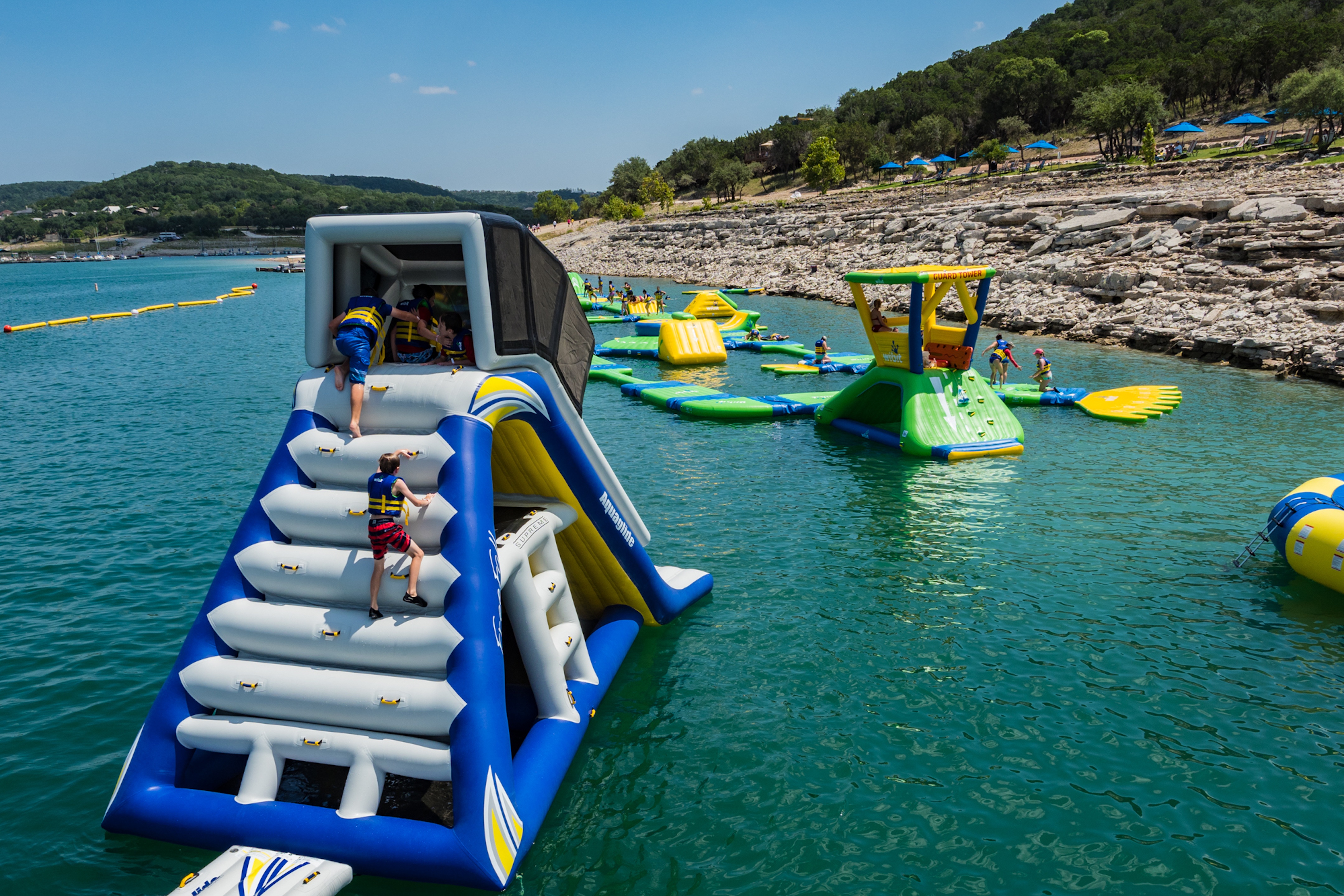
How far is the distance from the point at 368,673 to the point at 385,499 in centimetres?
131

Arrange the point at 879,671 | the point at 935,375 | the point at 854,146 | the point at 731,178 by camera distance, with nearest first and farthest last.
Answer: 1. the point at 879,671
2. the point at 935,375
3. the point at 854,146
4. the point at 731,178

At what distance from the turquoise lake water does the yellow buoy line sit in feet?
120

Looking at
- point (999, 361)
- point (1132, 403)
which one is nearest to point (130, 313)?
point (999, 361)

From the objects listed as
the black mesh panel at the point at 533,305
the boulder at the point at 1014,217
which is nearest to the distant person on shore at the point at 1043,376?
the black mesh panel at the point at 533,305

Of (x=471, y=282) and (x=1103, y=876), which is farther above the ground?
(x=471, y=282)

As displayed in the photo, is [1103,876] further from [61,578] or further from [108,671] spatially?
[61,578]

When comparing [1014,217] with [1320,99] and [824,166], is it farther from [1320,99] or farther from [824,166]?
[824,166]

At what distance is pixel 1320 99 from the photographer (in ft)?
158

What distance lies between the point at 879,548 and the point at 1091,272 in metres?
29.1

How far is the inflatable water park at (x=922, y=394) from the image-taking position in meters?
18.0

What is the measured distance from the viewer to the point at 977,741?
25.6 feet

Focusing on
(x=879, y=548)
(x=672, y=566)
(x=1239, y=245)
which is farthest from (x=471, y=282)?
(x=1239, y=245)

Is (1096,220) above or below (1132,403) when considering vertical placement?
above

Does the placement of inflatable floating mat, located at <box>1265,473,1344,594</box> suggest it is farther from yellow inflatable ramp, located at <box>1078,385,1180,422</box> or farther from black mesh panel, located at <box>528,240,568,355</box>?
black mesh panel, located at <box>528,240,568,355</box>
